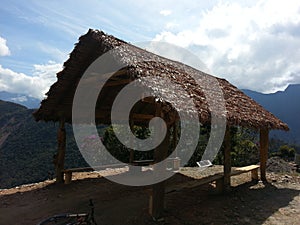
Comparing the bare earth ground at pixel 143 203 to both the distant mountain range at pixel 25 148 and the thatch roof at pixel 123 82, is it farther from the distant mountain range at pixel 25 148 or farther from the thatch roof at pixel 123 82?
the distant mountain range at pixel 25 148

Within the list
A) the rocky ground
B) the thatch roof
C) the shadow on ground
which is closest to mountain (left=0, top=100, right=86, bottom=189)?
the thatch roof

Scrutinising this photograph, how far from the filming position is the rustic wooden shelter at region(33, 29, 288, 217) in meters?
5.29

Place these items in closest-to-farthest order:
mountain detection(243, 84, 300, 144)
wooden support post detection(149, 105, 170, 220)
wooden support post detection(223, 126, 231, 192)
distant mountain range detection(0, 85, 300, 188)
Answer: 1. wooden support post detection(149, 105, 170, 220)
2. wooden support post detection(223, 126, 231, 192)
3. distant mountain range detection(0, 85, 300, 188)
4. mountain detection(243, 84, 300, 144)

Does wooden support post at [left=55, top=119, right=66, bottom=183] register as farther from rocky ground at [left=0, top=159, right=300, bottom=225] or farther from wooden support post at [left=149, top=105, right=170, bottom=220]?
wooden support post at [left=149, top=105, right=170, bottom=220]

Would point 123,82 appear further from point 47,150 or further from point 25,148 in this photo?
point 25,148

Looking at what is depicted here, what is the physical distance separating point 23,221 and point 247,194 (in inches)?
214

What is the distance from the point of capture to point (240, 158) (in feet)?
52.0

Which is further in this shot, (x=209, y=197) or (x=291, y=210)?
(x=209, y=197)

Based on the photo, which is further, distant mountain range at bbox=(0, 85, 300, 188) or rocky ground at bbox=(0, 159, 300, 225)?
distant mountain range at bbox=(0, 85, 300, 188)

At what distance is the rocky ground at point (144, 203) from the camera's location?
5355 mm

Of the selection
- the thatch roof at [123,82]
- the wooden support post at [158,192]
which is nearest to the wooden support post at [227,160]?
the thatch roof at [123,82]

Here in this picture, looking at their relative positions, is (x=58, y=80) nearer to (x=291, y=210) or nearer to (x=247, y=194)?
(x=247, y=194)

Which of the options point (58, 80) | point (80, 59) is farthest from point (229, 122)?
point (58, 80)

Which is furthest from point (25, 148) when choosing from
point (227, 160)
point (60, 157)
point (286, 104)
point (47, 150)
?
point (286, 104)
